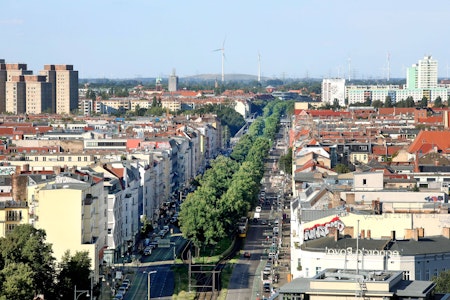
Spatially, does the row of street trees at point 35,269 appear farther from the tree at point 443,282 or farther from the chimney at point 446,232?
the tree at point 443,282

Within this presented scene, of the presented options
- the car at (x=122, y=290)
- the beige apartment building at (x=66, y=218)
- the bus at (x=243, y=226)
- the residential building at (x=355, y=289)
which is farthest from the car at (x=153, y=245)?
the residential building at (x=355, y=289)

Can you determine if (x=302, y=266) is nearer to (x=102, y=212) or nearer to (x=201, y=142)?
(x=102, y=212)

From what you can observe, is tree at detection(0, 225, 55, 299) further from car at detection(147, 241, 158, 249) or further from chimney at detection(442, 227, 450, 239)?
car at detection(147, 241, 158, 249)

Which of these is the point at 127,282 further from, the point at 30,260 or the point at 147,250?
the point at 147,250

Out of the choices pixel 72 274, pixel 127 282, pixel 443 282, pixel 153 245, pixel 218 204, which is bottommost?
pixel 153 245

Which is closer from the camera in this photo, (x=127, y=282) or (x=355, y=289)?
(x=355, y=289)

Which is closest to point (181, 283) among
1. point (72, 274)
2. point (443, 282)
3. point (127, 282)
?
point (127, 282)
